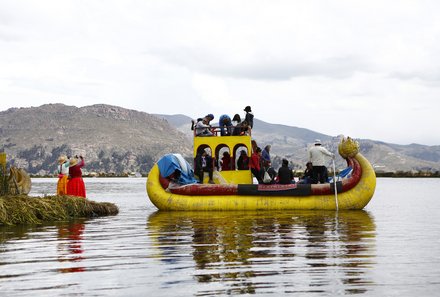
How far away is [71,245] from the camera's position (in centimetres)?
1211

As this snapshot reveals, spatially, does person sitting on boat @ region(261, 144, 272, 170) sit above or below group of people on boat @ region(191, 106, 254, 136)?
below

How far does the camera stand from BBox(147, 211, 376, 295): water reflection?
7.84 metres

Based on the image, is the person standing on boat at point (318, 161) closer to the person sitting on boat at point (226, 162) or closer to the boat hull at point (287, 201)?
the boat hull at point (287, 201)

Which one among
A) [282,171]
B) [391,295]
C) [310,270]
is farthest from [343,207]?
[391,295]

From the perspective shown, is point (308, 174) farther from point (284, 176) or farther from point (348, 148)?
point (348, 148)

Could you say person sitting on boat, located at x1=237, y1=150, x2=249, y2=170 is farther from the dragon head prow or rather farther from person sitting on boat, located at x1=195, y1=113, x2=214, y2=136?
the dragon head prow

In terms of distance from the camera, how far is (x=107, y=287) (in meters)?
7.79

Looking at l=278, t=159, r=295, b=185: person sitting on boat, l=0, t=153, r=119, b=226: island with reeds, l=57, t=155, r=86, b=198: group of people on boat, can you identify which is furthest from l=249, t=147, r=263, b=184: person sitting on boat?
l=57, t=155, r=86, b=198: group of people on boat

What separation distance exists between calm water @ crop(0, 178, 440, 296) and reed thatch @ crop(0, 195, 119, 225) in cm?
111

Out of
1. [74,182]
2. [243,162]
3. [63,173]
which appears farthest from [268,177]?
[63,173]

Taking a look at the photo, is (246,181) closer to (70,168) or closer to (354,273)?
(70,168)

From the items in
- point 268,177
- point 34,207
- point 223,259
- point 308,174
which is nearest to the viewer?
point 223,259

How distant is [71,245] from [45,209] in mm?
6281

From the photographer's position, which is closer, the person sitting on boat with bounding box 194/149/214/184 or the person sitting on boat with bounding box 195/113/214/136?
the person sitting on boat with bounding box 194/149/214/184
